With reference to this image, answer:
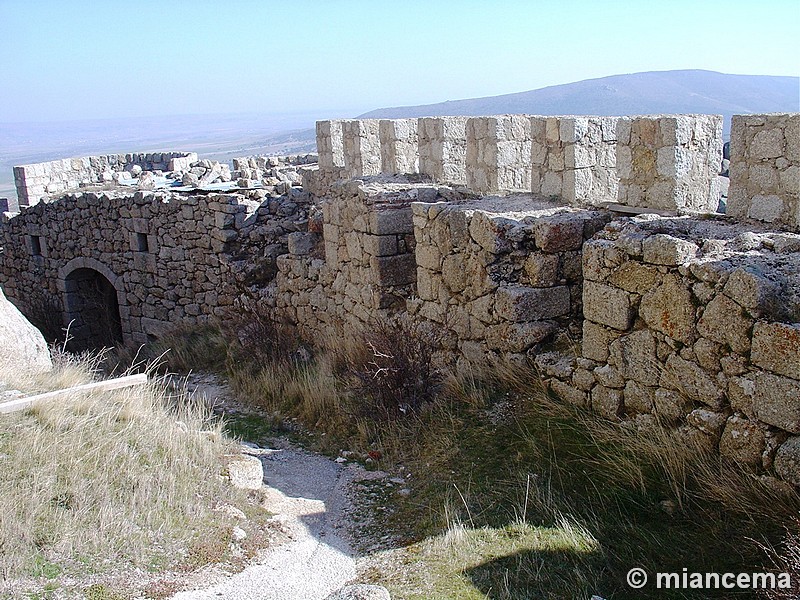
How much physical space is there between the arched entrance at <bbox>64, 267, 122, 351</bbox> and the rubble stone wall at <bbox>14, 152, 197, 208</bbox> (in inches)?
86.5

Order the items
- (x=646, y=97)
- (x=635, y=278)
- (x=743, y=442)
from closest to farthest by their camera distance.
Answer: (x=743, y=442) < (x=635, y=278) < (x=646, y=97)

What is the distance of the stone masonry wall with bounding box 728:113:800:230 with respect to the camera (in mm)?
5617

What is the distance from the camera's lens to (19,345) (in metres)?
8.41

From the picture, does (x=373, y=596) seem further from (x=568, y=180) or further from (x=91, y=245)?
(x=91, y=245)

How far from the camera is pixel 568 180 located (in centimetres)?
738

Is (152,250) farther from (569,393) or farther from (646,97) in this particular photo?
(646,97)

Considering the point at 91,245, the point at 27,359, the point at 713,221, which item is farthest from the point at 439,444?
the point at 91,245

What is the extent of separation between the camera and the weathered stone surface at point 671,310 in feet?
14.5

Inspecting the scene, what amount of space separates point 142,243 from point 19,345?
470cm

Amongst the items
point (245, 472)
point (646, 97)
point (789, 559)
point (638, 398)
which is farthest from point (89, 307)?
point (646, 97)

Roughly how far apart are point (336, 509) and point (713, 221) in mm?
3220

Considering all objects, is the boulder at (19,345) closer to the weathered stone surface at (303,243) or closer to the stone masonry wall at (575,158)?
the weathered stone surface at (303,243)

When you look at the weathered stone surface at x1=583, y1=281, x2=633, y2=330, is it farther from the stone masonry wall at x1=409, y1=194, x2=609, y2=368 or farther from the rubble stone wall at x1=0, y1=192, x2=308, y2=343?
the rubble stone wall at x1=0, y1=192, x2=308, y2=343

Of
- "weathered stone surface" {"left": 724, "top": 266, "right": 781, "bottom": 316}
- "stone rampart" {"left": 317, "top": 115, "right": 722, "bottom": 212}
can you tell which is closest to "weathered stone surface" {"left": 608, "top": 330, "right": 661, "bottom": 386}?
"weathered stone surface" {"left": 724, "top": 266, "right": 781, "bottom": 316}
